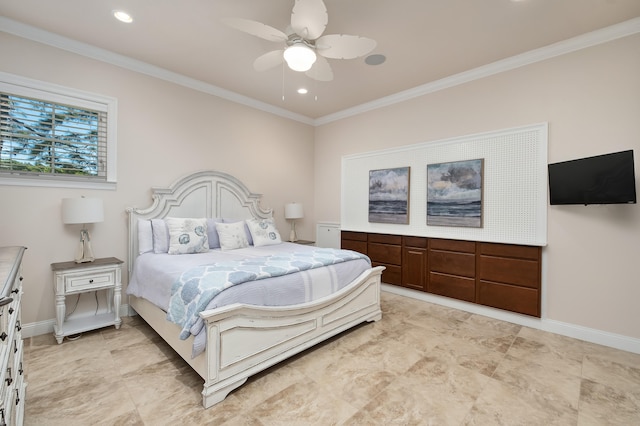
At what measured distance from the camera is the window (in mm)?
2754

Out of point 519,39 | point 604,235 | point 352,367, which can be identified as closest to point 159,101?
point 352,367

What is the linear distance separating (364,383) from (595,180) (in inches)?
108

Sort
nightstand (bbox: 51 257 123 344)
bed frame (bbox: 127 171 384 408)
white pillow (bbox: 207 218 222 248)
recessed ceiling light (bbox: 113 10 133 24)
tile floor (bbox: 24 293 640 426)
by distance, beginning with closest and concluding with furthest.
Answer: tile floor (bbox: 24 293 640 426)
bed frame (bbox: 127 171 384 408)
recessed ceiling light (bbox: 113 10 133 24)
nightstand (bbox: 51 257 123 344)
white pillow (bbox: 207 218 222 248)

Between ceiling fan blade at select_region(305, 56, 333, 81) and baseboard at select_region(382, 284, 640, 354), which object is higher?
ceiling fan blade at select_region(305, 56, 333, 81)

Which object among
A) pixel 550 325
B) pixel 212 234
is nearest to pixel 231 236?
pixel 212 234

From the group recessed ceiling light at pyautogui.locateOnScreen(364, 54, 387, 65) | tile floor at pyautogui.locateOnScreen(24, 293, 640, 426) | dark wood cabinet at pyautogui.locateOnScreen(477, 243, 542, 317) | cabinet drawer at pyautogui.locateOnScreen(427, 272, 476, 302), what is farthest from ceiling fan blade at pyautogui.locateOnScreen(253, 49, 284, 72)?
cabinet drawer at pyautogui.locateOnScreen(427, 272, 476, 302)

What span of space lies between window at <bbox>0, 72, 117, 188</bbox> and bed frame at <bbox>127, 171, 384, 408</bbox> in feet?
2.15

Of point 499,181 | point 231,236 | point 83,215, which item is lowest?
point 231,236

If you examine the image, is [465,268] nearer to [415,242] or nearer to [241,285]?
[415,242]

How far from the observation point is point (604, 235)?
9.13ft

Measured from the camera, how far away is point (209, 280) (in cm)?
212

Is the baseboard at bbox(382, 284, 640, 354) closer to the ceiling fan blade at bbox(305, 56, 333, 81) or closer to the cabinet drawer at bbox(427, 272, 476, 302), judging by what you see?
the cabinet drawer at bbox(427, 272, 476, 302)

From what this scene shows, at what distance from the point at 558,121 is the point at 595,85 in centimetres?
41

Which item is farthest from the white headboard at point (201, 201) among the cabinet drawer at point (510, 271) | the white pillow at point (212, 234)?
the cabinet drawer at point (510, 271)
